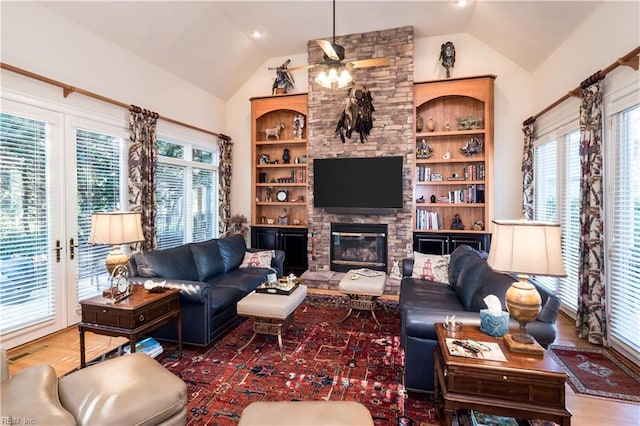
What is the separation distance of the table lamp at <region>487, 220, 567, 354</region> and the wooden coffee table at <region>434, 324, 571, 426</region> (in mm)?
167

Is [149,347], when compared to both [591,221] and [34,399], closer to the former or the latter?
[34,399]

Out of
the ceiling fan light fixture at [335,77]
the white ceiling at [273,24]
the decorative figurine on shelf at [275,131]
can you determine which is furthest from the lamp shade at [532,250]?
the decorative figurine on shelf at [275,131]

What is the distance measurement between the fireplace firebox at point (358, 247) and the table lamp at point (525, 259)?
402 centimetres

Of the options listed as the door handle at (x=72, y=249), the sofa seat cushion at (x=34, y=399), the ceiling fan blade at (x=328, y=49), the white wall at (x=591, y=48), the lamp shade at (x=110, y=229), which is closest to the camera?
the sofa seat cushion at (x=34, y=399)

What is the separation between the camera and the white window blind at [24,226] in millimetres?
3230

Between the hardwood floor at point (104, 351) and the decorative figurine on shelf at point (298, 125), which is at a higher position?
the decorative figurine on shelf at point (298, 125)

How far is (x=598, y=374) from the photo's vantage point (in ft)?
9.29

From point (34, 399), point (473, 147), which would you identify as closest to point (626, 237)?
point (473, 147)

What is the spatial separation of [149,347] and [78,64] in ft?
11.2

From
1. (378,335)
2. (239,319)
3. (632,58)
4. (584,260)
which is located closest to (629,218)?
(584,260)

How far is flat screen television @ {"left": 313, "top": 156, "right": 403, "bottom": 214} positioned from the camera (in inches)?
225

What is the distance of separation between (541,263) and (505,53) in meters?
5.31

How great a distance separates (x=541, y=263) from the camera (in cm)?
177

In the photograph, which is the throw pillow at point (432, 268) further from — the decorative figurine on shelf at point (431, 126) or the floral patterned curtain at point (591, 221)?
the decorative figurine on shelf at point (431, 126)
